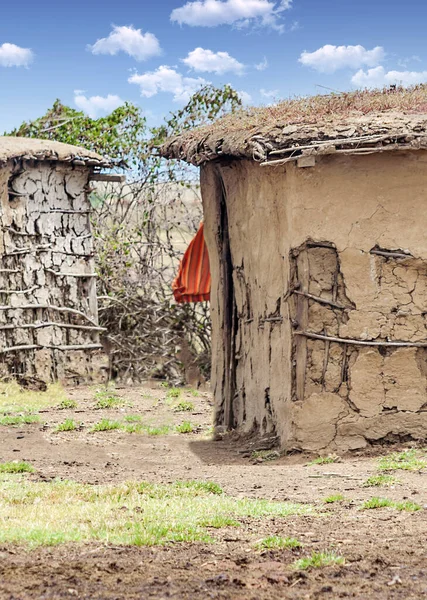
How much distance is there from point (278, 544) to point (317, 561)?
374mm

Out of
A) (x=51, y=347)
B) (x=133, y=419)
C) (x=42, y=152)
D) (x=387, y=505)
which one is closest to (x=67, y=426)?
(x=133, y=419)

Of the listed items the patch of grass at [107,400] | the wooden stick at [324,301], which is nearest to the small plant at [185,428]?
the patch of grass at [107,400]

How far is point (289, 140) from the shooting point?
820 centimetres

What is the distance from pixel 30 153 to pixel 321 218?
6131mm

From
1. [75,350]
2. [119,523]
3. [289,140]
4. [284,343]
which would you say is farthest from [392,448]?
[75,350]

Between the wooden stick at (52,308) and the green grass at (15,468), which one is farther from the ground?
the wooden stick at (52,308)

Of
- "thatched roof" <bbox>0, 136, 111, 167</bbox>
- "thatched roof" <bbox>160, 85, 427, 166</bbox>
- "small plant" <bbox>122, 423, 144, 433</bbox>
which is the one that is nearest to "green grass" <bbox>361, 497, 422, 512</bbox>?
"thatched roof" <bbox>160, 85, 427, 166</bbox>

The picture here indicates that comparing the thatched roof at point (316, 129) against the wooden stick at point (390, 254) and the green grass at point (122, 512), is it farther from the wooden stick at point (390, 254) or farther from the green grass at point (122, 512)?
the green grass at point (122, 512)

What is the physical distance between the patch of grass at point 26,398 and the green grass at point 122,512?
442 centimetres

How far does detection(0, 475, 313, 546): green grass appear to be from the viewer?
5.33 m

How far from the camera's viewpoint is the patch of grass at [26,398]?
1173 centimetres

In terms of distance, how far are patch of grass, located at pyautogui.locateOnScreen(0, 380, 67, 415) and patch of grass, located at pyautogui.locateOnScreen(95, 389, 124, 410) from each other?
0.52m

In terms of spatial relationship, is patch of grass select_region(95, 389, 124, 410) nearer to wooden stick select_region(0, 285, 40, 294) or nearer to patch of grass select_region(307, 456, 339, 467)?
wooden stick select_region(0, 285, 40, 294)

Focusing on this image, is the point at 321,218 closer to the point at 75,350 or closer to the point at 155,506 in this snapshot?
the point at 155,506
